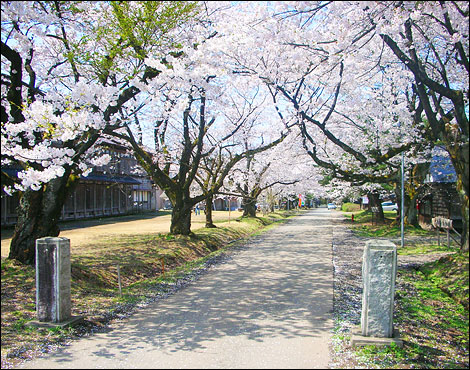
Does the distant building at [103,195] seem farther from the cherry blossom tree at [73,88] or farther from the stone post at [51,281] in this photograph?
the stone post at [51,281]

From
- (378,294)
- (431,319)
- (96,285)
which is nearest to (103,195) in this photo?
(96,285)

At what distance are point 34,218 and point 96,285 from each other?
7.10ft

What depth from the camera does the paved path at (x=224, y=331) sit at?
462cm

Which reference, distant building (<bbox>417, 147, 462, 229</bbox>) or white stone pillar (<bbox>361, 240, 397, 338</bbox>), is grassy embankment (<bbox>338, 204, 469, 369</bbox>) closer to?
white stone pillar (<bbox>361, 240, 397, 338</bbox>)

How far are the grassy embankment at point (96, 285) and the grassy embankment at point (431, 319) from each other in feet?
14.4

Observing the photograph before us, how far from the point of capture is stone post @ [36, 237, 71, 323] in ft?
19.1

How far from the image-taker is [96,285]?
880 centimetres

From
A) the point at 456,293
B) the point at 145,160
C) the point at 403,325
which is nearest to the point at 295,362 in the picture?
the point at 403,325

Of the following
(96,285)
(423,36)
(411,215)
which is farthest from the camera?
(411,215)

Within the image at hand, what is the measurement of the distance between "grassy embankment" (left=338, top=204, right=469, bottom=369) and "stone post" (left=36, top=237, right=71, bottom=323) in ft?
14.6

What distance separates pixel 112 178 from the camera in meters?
35.1

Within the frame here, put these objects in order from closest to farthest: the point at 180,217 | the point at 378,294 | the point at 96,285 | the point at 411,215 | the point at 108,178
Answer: the point at 378,294
the point at 96,285
the point at 180,217
the point at 411,215
the point at 108,178

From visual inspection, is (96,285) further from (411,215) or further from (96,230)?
(411,215)

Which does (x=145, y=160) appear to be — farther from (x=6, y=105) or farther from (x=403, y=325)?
(x=403, y=325)
